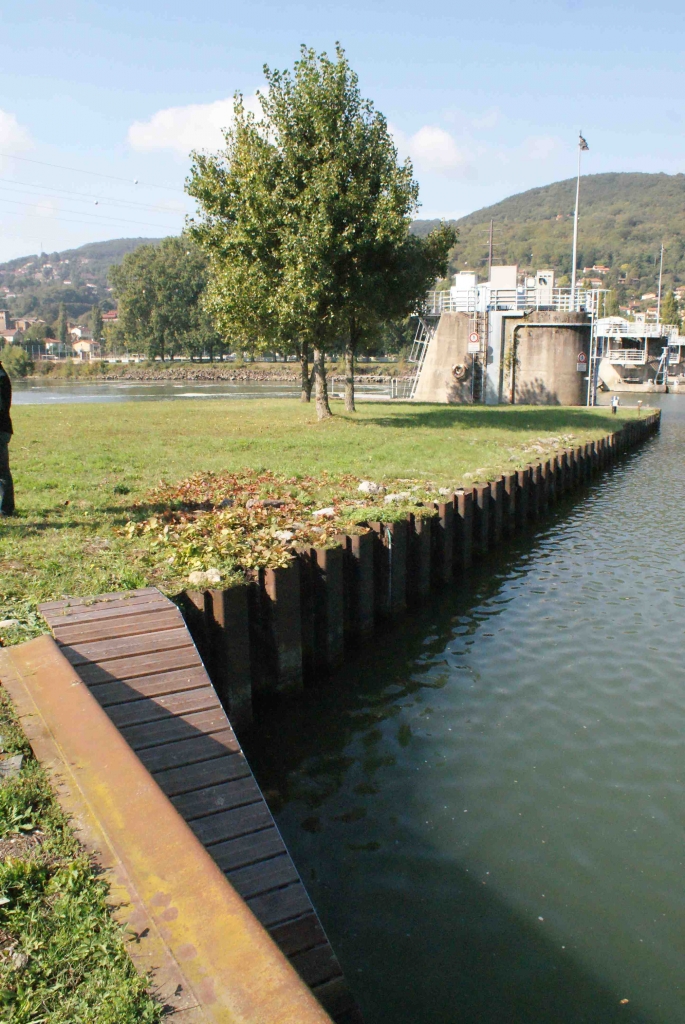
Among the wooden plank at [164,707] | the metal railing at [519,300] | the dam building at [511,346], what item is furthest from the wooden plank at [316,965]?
the metal railing at [519,300]

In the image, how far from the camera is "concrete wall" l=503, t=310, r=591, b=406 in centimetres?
4372

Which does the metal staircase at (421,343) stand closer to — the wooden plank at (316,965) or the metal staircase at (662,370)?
the wooden plank at (316,965)

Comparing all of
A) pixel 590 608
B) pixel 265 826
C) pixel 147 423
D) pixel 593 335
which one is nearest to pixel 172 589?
pixel 265 826

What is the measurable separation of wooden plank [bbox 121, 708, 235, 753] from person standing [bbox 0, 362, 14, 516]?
19.9 ft

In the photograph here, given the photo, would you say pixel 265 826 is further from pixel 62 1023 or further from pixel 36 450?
pixel 36 450

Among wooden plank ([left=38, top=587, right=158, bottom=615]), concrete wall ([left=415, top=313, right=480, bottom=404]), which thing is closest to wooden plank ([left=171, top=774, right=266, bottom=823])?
wooden plank ([left=38, top=587, right=158, bottom=615])

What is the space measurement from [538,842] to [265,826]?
267 centimetres

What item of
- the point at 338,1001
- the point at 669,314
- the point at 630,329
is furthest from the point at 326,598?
the point at 669,314

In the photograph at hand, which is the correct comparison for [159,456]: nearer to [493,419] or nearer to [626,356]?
[493,419]

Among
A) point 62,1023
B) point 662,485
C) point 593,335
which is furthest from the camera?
point 593,335

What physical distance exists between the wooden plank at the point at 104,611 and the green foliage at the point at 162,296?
118294mm

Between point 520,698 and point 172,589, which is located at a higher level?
point 172,589

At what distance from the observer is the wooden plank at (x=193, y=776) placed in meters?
5.66

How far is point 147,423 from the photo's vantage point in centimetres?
2648
